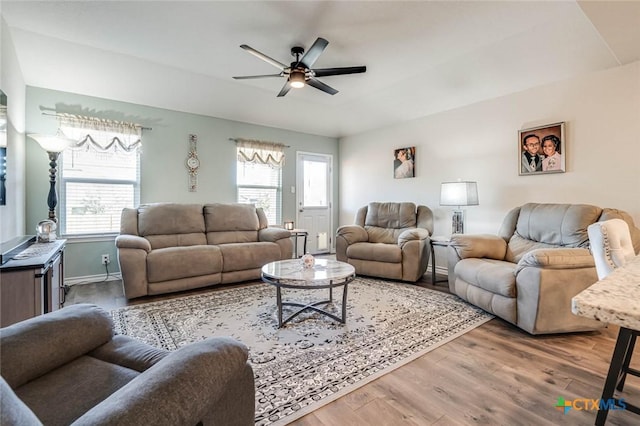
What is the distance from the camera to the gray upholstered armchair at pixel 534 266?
2314 millimetres

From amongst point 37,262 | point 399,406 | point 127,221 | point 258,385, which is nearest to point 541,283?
point 399,406

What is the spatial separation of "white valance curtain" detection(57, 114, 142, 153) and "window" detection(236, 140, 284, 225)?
153 cm

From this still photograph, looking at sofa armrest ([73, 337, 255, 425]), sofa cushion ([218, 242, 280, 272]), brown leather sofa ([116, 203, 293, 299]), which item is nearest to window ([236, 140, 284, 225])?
brown leather sofa ([116, 203, 293, 299])

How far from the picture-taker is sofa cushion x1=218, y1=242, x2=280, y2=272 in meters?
3.68

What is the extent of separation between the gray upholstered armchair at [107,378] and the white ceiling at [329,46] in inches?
101

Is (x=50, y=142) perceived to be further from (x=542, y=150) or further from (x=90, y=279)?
(x=542, y=150)

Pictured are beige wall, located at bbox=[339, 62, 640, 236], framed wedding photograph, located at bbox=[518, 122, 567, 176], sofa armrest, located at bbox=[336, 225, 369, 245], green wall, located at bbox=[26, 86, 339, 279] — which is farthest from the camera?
sofa armrest, located at bbox=[336, 225, 369, 245]

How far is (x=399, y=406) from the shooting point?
1.55m

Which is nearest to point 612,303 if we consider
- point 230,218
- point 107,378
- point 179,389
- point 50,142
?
point 179,389

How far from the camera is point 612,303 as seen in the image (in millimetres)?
585

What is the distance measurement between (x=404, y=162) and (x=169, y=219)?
12.0 feet

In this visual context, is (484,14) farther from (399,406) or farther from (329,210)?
(329,210)

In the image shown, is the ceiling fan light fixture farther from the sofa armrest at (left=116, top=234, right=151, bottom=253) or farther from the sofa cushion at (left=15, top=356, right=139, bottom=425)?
the sofa cushion at (left=15, top=356, right=139, bottom=425)

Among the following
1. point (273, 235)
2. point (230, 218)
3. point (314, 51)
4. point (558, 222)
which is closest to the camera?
point (314, 51)
